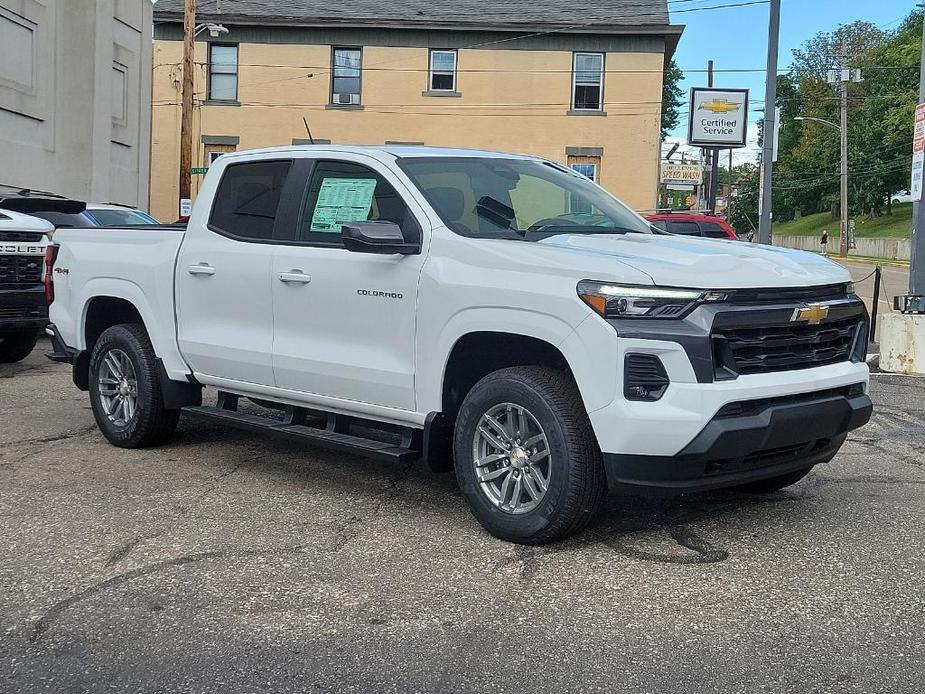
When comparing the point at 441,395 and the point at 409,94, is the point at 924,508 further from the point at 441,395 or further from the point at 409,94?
the point at 409,94

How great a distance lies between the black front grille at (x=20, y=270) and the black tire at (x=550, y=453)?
697 cm

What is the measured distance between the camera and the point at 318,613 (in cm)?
405

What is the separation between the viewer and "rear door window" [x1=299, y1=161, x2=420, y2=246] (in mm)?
5570

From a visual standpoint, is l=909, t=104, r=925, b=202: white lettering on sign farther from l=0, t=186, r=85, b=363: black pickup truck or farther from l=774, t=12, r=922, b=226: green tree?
l=774, t=12, r=922, b=226: green tree

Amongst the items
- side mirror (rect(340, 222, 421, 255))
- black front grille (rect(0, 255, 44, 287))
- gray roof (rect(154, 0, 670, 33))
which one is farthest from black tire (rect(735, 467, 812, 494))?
gray roof (rect(154, 0, 670, 33))

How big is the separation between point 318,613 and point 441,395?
1427 millimetres

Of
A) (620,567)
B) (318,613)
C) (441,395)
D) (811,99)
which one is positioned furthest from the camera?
(811,99)

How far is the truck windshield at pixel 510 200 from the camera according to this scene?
5409 mm

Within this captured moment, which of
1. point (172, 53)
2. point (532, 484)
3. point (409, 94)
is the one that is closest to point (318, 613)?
point (532, 484)

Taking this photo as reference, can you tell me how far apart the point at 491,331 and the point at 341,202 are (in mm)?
1395

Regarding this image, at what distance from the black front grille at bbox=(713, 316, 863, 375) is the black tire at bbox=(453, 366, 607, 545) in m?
0.68

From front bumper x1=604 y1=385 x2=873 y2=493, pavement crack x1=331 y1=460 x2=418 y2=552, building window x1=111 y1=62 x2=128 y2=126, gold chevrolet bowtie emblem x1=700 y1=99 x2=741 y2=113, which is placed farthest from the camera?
building window x1=111 y1=62 x2=128 y2=126

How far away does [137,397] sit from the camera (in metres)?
6.83

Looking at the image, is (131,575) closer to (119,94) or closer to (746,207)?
(119,94)
